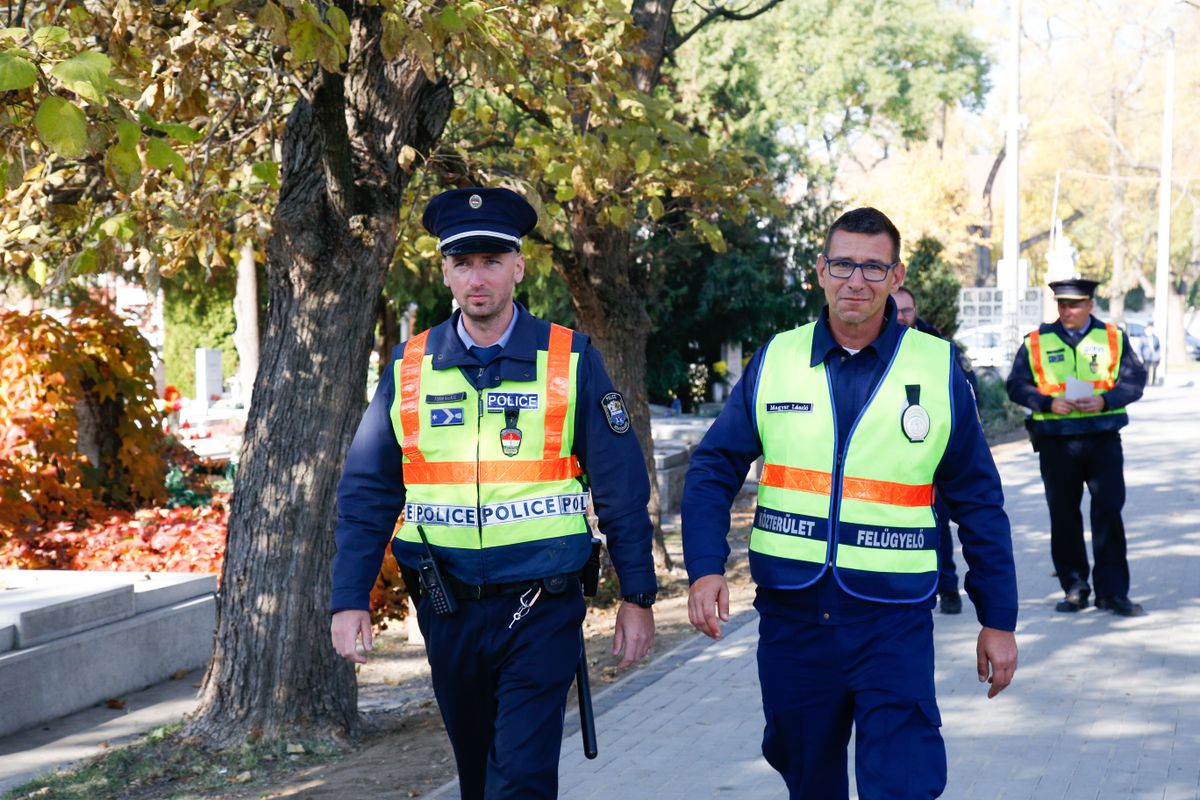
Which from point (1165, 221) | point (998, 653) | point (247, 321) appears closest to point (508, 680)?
point (998, 653)

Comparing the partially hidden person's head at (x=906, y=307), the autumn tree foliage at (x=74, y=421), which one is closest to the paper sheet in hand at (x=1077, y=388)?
the partially hidden person's head at (x=906, y=307)

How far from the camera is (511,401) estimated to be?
4105mm

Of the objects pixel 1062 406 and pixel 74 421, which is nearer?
pixel 1062 406

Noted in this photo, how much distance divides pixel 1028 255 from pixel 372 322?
218 ft

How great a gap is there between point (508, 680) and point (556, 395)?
2.68 feet

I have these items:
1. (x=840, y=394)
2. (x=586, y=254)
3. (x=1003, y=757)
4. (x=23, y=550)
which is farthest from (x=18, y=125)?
(x=586, y=254)

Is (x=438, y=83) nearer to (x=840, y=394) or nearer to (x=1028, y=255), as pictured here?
(x=840, y=394)

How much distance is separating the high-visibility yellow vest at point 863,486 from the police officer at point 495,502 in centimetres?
40

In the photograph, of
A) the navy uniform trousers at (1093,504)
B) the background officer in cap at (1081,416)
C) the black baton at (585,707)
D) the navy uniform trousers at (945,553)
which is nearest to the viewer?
the black baton at (585,707)

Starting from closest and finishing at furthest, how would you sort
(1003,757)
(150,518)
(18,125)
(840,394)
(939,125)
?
(840,394)
(18,125)
(1003,757)
(150,518)
(939,125)

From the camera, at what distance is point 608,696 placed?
752 cm

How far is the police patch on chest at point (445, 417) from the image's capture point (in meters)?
4.11

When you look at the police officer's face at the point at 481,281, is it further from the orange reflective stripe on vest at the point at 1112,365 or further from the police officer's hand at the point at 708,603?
the orange reflective stripe on vest at the point at 1112,365

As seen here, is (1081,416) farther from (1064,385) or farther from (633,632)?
(633,632)
